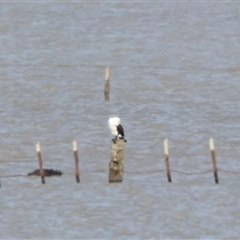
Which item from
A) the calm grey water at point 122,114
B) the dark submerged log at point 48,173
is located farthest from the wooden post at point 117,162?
the dark submerged log at point 48,173

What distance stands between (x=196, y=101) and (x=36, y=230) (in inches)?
466

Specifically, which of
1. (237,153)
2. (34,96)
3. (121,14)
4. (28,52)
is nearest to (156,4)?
(121,14)

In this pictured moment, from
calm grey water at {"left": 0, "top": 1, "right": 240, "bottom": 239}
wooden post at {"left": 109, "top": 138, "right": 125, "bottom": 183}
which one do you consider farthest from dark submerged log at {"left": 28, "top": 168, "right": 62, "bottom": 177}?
wooden post at {"left": 109, "top": 138, "right": 125, "bottom": 183}

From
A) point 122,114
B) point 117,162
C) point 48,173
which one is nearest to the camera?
point 117,162

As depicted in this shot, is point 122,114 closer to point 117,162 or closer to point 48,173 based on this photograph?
point 48,173

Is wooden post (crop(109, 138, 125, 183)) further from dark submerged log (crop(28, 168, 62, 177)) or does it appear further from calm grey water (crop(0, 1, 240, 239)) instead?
dark submerged log (crop(28, 168, 62, 177))

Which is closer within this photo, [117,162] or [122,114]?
[117,162]

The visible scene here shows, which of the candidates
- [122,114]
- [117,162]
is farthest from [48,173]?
[122,114]

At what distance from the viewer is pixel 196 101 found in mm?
34281

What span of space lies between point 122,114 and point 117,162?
826 cm

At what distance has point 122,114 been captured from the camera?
33.0 meters

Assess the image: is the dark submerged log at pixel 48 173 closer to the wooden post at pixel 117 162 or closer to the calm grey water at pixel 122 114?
the calm grey water at pixel 122 114

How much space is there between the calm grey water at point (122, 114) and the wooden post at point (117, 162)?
6.9 inches

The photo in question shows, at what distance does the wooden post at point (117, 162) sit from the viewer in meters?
24.5
